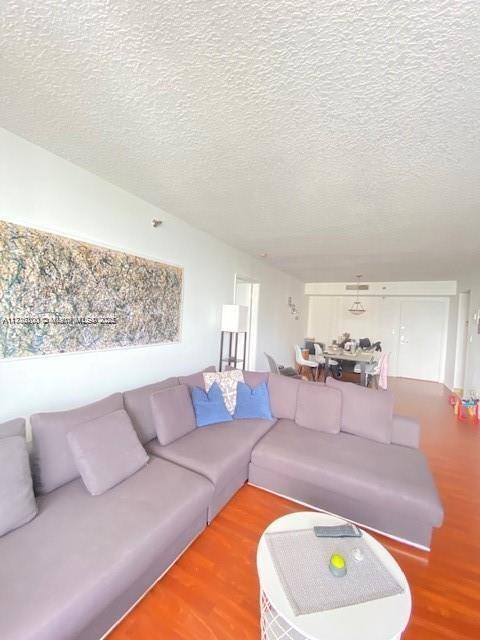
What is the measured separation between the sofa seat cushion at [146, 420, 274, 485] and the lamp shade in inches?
60.7

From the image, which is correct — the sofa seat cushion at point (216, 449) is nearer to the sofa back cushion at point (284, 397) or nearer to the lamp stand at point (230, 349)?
the sofa back cushion at point (284, 397)

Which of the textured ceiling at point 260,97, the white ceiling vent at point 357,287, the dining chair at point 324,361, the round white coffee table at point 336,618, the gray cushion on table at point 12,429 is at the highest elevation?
the textured ceiling at point 260,97

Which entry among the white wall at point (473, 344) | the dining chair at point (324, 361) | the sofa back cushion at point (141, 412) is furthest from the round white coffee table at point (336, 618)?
the dining chair at point (324, 361)

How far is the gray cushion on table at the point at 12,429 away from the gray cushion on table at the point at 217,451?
85cm

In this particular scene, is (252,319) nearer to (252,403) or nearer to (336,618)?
(252,403)

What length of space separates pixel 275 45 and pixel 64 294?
1937 mm

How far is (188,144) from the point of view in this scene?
5.80 feet

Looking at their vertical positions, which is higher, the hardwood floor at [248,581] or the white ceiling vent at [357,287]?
the white ceiling vent at [357,287]

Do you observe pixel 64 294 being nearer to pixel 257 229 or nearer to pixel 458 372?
pixel 257 229

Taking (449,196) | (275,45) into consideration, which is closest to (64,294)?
(275,45)

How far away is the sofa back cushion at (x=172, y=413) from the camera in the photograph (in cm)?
220

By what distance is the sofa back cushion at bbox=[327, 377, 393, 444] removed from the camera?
2.42m

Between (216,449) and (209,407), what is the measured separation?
51 centimetres

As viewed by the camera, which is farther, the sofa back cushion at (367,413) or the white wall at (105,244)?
the sofa back cushion at (367,413)
